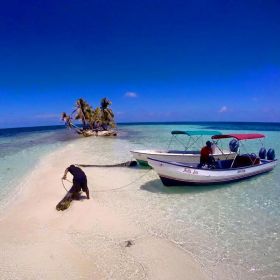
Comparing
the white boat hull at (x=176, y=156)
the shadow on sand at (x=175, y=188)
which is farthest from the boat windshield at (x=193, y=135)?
the shadow on sand at (x=175, y=188)

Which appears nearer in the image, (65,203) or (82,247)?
(82,247)

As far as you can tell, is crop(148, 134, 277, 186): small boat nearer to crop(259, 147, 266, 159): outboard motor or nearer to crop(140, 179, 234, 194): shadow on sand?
crop(140, 179, 234, 194): shadow on sand

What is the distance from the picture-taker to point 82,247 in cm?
749

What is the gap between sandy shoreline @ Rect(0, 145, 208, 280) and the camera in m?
6.37

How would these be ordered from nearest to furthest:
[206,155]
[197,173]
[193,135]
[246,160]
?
[197,173], [206,155], [246,160], [193,135]

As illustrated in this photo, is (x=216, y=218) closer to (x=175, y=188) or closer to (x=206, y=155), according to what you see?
(x=175, y=188)

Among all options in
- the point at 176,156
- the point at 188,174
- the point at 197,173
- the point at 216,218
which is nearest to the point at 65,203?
the point at 216,218

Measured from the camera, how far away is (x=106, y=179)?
1588 centimetres

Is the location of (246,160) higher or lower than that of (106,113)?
lower

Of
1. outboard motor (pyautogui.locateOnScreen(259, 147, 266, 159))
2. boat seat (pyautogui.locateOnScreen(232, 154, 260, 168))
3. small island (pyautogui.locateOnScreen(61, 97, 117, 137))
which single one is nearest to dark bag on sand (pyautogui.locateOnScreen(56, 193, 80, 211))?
boat seat (pyautogui.locateOnScreen(232, 154, 260, 168))

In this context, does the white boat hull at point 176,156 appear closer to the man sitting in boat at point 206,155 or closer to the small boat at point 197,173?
the small boat at point 197,173

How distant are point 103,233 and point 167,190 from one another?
5803mm

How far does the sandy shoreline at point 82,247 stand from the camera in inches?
251

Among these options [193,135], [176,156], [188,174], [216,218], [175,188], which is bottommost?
[216,218]
